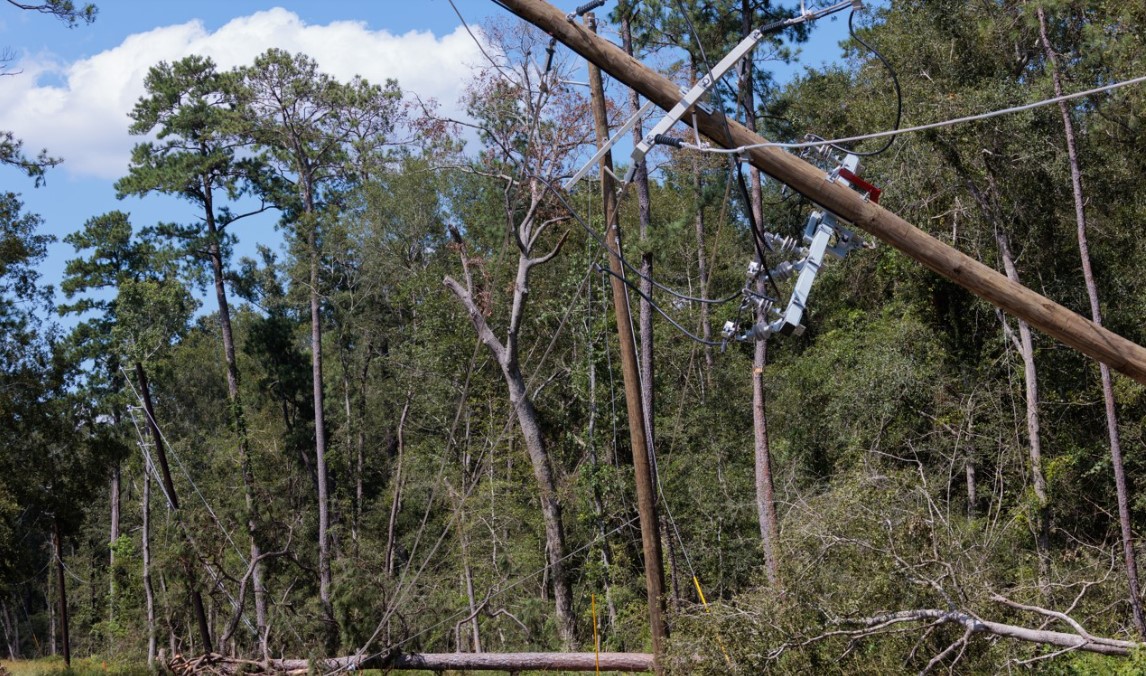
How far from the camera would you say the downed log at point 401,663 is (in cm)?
1428

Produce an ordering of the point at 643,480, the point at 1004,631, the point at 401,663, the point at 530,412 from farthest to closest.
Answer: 1. the point at 530,412
2. the point at 401,663
3. the point at 643,480
4. the point at 1004,631

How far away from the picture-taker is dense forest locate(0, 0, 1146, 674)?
11531 millimetres

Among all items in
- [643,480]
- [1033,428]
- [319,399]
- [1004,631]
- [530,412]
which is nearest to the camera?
[1004,631]

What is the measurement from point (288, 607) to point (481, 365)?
48.0ft

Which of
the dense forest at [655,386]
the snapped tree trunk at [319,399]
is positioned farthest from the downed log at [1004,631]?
the snapped tree trunk at [319,399]

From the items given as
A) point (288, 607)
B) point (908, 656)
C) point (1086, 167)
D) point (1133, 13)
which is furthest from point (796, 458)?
point (908, 656)

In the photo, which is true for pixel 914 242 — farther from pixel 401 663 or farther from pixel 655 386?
pixel 655 386

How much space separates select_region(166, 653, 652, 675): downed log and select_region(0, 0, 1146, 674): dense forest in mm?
365

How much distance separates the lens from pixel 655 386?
25984mm

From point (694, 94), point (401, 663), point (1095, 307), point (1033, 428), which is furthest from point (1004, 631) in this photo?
point (1033, 428)

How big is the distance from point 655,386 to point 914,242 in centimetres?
1953

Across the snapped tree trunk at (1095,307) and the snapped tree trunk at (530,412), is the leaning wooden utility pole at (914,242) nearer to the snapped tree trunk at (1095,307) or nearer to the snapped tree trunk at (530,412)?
the snapped tree trunk at (1095,307)

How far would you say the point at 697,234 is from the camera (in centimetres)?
3331

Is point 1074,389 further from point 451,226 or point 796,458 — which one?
point 451,226
